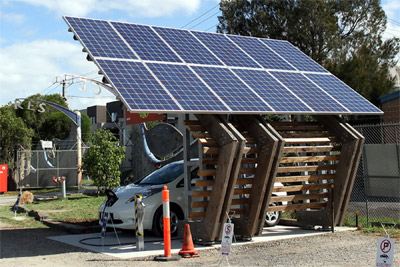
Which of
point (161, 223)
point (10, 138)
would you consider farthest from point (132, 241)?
point (10, 138)

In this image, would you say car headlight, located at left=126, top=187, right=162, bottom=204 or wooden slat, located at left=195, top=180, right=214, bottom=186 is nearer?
wooden slat, located at left=195, top=180, right=214, bottom=186

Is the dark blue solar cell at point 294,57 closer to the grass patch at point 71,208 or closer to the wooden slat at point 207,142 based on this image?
the wooden slat at point 207,142

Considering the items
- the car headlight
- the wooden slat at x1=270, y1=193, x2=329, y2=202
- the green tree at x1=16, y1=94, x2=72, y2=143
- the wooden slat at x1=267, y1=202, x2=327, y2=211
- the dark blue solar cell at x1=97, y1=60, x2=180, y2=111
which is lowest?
the wooden slat at x1=267, y1=202, x2=327, y2=211

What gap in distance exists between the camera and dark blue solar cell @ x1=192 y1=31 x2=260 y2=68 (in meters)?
13.4

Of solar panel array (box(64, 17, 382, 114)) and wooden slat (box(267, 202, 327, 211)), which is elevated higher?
solar panel array (box(64, 17, 382, 114))

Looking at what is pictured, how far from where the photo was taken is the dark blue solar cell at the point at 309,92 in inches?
490

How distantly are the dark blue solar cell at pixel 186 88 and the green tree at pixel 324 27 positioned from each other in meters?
22.4

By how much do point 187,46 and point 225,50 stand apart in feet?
4.00

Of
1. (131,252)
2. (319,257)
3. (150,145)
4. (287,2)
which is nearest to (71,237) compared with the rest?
(131,252)

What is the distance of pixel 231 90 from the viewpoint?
11.7 metres

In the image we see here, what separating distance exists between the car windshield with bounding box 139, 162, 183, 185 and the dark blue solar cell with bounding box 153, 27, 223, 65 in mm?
2772

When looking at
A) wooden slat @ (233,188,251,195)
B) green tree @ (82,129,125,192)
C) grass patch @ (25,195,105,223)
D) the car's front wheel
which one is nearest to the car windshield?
the car's front wheel

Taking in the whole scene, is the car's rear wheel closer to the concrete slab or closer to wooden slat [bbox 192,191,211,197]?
the concrete slab

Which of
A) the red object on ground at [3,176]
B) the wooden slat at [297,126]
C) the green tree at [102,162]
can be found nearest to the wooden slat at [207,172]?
the wooden slat at [297,126]
